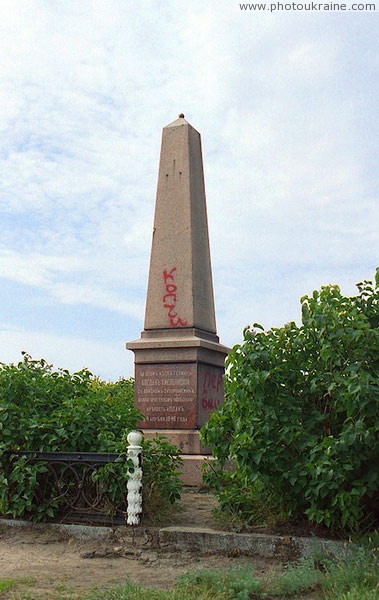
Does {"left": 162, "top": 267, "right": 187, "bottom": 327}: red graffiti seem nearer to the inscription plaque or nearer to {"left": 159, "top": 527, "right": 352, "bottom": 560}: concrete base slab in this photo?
the inscription plaque

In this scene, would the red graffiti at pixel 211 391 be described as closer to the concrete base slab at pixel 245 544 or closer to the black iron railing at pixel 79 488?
the black iron railing at pixel 79 488

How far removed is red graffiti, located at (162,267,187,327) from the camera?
9.63m

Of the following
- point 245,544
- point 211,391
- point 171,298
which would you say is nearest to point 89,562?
point 245,544

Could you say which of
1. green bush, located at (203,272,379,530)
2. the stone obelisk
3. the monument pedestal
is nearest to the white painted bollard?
green bush, located at (203,272,379,530)

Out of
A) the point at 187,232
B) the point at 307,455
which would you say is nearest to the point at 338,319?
the point at 307,455

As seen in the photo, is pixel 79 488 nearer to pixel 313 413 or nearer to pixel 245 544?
pixel 245 544

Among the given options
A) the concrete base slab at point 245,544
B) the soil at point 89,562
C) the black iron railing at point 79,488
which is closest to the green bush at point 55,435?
the black iron railing at point 79,488

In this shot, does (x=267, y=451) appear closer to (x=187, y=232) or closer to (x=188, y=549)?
(x=188, y=549)

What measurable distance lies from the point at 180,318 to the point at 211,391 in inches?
45.8

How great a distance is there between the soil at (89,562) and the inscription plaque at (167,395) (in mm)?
2601

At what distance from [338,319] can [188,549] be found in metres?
2.33

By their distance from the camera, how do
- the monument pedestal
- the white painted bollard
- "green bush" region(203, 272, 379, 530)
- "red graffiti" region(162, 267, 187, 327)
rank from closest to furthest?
"green bush" region(203, 272, 379, 530)
the white painted bollard
the monument pedestal
"red graffiti" region(162, 267, 187, 327)

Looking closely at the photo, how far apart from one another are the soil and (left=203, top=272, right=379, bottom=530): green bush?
698mm

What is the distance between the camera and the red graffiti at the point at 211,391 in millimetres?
9391
